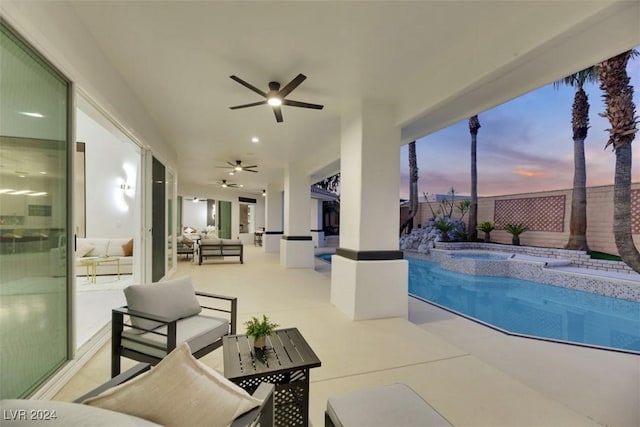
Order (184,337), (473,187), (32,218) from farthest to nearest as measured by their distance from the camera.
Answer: (473,187) → (184,337) → (32,218)

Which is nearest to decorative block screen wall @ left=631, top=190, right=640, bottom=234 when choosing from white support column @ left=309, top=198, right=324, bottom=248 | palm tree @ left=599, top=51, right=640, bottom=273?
palm tree @ left=599, top=51, right=640, bottom=273

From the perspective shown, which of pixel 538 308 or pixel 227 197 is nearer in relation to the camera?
pixel 538 308

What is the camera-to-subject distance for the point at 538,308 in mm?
5090

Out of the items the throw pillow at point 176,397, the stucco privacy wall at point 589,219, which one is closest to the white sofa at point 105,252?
the throw pillow at point 176,397

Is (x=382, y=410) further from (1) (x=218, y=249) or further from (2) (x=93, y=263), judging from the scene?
(1) (x=218, y=249)

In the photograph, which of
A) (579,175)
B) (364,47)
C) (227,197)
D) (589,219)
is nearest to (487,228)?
(589,219)

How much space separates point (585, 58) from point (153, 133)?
18.0ft

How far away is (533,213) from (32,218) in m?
13.6

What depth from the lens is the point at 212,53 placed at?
2701 mm

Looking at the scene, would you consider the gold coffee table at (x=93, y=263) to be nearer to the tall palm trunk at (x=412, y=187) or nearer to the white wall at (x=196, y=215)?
the white wall at (x=196, y=215)

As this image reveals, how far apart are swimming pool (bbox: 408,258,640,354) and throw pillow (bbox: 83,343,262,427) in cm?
381

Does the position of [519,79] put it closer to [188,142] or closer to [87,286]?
[188,142]

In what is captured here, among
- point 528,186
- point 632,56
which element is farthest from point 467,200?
point 632,56

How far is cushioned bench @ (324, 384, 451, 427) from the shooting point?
119cm
